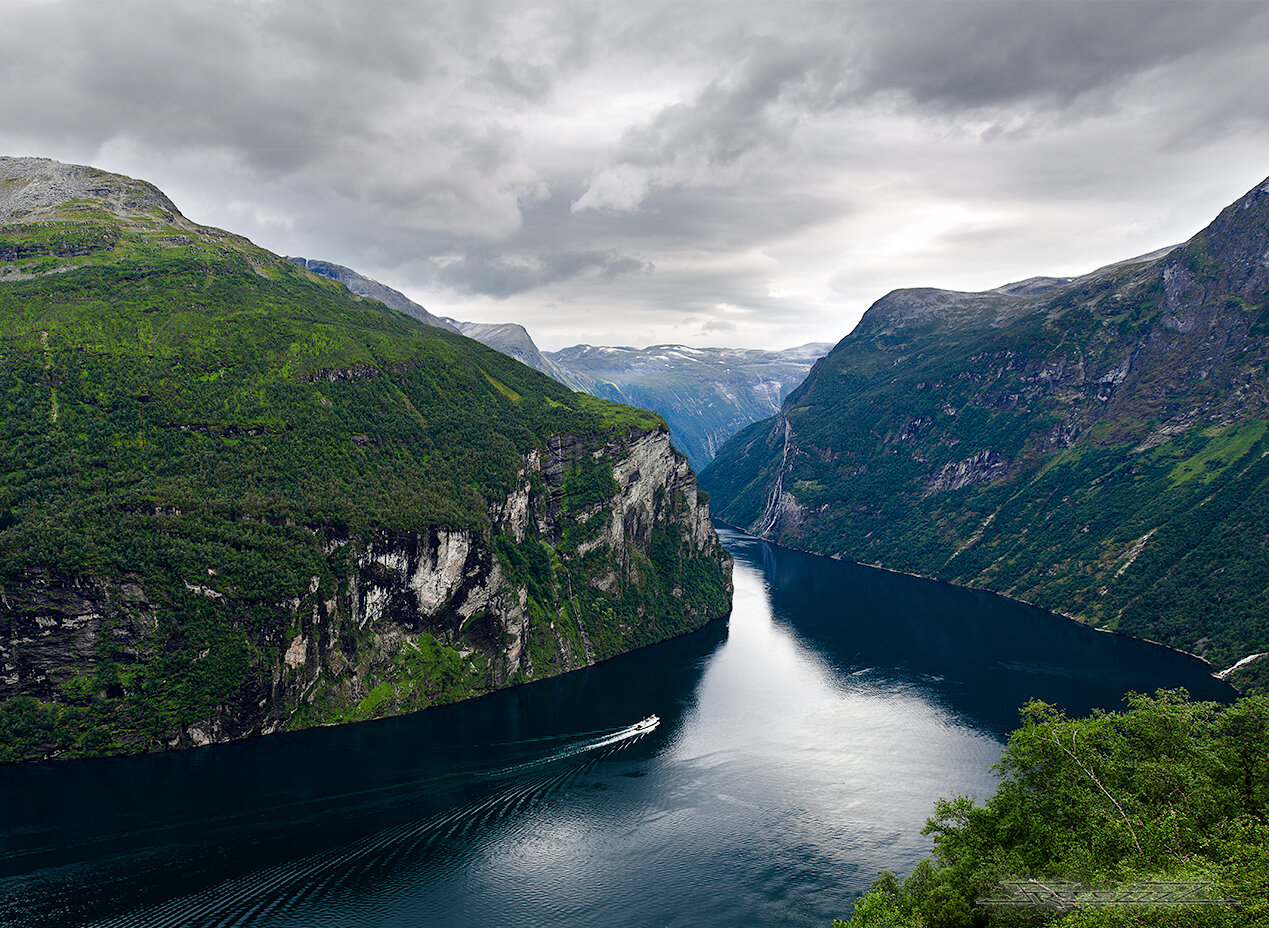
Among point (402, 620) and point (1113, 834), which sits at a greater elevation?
point (402, 620)

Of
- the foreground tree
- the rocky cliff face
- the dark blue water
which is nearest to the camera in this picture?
the foreground tree

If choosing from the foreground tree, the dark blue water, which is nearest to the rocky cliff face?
the dark blue water

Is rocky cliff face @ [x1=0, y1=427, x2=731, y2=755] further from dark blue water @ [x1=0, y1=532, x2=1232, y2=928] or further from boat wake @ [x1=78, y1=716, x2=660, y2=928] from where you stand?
boat wake @ [x1=78, y1=716, x2=660, y2=928]

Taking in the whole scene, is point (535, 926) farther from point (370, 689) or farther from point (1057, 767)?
point (370, 689)

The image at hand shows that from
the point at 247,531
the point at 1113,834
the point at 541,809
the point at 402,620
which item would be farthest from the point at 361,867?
the point at 1113,834

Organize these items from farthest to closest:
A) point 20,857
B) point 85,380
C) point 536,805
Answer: point 85,380
point 536,805
point 20,857

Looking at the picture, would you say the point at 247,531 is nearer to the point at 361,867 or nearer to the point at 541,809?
the point at 361,867

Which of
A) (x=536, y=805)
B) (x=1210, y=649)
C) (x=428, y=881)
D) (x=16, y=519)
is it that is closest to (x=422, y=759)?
(x=536, y=805)
